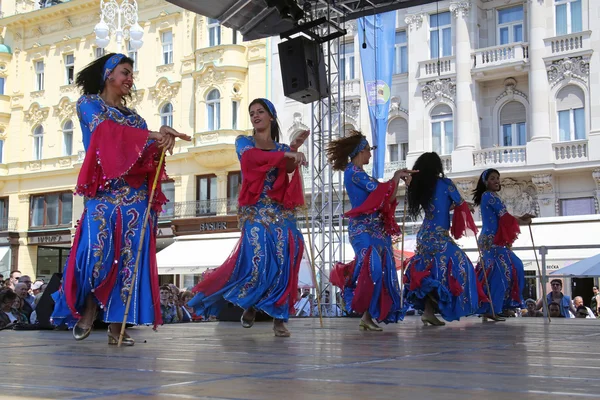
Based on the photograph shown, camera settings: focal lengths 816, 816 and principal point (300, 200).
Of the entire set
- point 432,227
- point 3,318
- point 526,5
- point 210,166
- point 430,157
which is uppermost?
point 526,5

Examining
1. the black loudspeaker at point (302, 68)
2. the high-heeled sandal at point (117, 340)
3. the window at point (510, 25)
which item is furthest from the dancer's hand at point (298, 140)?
the window at point (510, 25)

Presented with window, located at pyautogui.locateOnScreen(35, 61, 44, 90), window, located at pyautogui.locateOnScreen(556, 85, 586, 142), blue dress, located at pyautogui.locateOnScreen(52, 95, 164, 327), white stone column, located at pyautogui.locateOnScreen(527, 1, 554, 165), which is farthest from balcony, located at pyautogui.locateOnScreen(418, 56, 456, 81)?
blue dress, located at pyautogui.locateOnScreen(52, 95, 164, 327)

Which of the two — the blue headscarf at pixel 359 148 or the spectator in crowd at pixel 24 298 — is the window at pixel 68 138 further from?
the blue headscarf at pixel 359 148

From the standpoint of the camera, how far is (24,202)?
34.1 m

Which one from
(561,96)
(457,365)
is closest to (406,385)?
(457,365)

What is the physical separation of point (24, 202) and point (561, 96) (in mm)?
22096

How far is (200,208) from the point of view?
2942 centimetres

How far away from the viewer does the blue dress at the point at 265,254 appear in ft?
Answer: 20.2

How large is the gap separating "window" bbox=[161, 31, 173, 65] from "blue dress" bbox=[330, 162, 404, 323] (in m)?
24.7

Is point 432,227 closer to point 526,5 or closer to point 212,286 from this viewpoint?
point 212,286

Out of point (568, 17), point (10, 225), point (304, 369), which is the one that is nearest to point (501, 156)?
point (568, 17)

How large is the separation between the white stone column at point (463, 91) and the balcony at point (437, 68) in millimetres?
391

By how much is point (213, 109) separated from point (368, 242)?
22793 millimetres

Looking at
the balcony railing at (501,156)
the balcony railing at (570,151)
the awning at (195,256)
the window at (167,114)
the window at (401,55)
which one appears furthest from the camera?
the window at (167,114)
